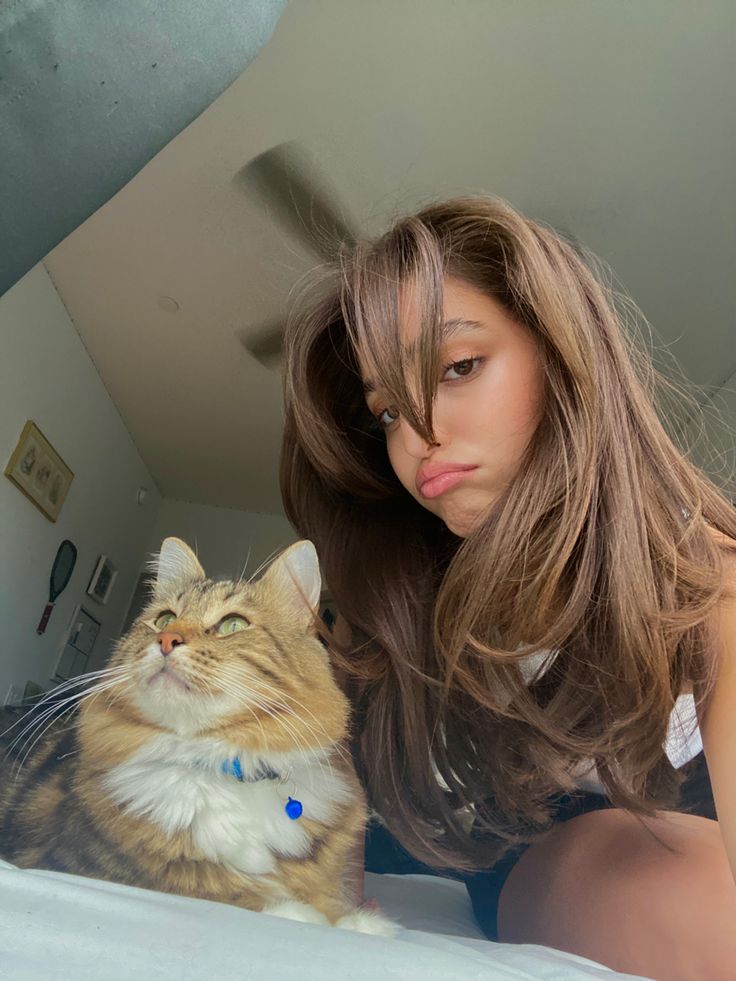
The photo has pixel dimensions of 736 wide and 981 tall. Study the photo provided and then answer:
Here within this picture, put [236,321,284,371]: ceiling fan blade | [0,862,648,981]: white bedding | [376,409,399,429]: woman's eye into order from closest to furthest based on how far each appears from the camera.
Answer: [0,862,648,981]: white bedding
[376,409,399,429]: woman's eye
[236,321,284,371]: ceiling fan blade

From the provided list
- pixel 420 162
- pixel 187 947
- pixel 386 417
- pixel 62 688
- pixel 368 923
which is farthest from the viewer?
pixel 420 162

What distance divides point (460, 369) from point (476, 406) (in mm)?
32

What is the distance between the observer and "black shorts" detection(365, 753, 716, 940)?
376 mm

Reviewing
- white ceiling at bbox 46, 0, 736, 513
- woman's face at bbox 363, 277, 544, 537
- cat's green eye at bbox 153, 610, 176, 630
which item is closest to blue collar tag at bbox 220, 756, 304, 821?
cat's green eye at bbox 153, 610, 176, 630

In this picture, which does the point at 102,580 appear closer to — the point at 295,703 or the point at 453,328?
the point at 295,703

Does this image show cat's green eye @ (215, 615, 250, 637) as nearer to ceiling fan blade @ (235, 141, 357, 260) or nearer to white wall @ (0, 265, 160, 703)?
white wall @ (0, 265, 160, 703)

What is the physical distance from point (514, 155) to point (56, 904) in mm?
948

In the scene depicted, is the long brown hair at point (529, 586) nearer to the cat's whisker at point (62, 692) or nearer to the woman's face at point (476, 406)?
the woman's face at point (476, 406)

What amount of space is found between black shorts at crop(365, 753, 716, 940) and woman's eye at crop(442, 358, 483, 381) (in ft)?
1.00

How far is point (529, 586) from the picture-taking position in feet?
1.39

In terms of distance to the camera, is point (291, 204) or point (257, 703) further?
point (291, 204)

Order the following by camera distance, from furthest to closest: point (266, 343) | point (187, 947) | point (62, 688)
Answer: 1. point (266, 343)
2. point (62, 688)
3. point (187, 947)

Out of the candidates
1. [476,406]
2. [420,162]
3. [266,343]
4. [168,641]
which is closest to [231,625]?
[168,641]

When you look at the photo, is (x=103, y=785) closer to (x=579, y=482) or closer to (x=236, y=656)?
(x=236, y=656)
